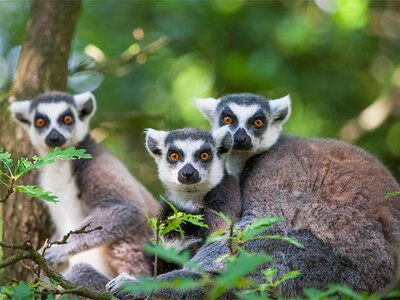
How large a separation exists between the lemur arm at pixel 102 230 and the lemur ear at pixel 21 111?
1.41 m

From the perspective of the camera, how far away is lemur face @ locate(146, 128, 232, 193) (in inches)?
176

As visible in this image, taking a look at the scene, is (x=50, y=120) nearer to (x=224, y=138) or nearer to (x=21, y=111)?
(x=21, y=111)

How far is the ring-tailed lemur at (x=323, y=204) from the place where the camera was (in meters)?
3.85

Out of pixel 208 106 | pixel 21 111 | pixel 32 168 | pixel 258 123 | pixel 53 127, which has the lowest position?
pixel 258 123

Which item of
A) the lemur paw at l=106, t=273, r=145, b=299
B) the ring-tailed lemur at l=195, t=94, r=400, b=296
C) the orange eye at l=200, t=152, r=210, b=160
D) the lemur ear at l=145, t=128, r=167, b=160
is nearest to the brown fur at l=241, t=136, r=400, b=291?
the ring-tailed lemur at l=195, t=94, r=400, b=296

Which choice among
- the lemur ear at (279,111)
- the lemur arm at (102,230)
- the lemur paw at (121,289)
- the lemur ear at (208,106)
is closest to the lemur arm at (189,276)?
the lemur paw at (121,289)

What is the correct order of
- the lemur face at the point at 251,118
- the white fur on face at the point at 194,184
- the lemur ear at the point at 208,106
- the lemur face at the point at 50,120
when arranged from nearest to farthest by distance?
the white fur on face at the point at 194,184
the lemur face at the point at 251,118
the lemur ear at the point at 208,106
the lemur face at the point at 50,120

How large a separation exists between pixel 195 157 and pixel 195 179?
30cm

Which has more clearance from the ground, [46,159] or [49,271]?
[46,159]

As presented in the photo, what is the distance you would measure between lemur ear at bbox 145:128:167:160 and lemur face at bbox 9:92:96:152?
4.08 ft

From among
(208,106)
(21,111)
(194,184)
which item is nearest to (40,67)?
(21,111)

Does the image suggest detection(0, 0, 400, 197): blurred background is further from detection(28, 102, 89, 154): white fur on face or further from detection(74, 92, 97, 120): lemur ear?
detection(28, 102, 89, 154): white fur on face

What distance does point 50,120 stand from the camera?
18.5 feet

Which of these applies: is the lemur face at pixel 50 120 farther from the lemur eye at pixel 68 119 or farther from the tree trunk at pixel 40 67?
the tree trunk at pixel 40 67
